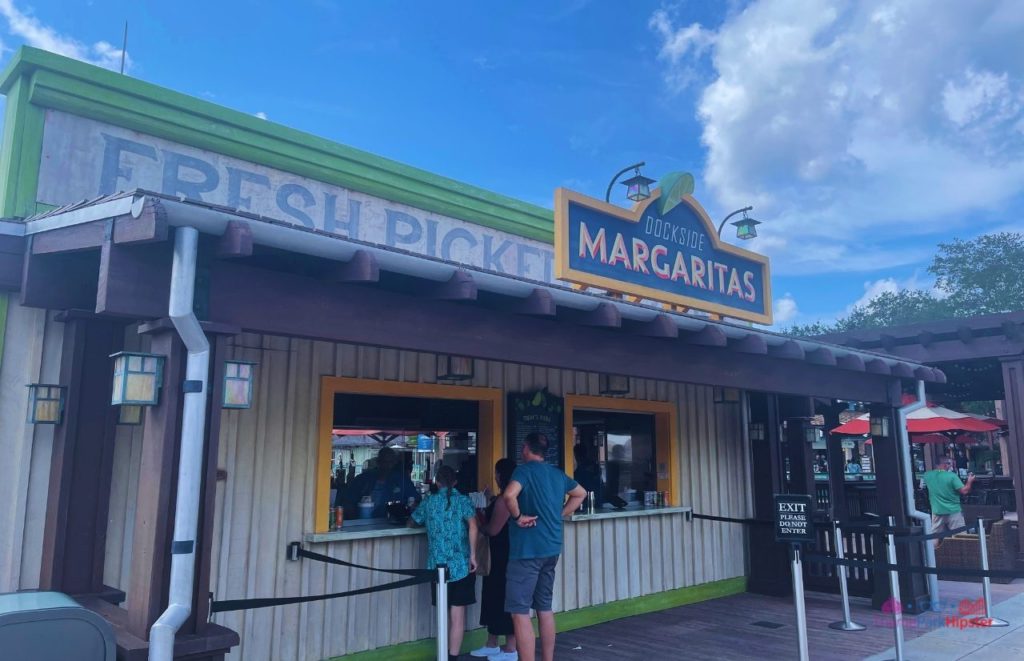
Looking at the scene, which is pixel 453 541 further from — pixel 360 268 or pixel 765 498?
pixel 765 498

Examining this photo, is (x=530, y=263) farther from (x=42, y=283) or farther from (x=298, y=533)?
(x=42, y=283)

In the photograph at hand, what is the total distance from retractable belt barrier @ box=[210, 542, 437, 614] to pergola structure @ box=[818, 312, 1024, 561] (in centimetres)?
827

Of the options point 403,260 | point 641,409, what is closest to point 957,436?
point 641,409

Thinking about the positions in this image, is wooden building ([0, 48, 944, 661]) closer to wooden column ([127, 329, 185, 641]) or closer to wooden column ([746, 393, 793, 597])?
wooden column ([127, 329, 185, 641])

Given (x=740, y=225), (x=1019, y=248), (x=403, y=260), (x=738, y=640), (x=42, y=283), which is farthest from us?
(x=1019, y=248)

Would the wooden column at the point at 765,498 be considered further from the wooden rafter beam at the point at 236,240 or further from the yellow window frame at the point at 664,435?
the wooden rafter beam at the point at 236,240

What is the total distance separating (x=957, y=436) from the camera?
16.4 m

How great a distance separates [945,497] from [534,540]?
767 centimetres

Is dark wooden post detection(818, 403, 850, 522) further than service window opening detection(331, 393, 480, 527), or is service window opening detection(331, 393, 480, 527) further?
dark wooden post detection(818, 403, 850, 522)

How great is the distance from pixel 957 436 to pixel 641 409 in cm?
1184

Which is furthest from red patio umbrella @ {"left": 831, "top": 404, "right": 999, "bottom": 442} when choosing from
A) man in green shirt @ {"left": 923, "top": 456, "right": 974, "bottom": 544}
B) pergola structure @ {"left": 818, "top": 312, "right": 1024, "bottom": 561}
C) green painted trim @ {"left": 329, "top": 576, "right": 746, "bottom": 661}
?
green painted trim @ {"left": 329, "top": 576, "right": 746, "bottom": 661}

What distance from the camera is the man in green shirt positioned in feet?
33.5

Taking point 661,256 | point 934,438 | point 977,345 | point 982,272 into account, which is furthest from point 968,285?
point 661,256

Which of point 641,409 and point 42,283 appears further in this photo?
point 641,409
